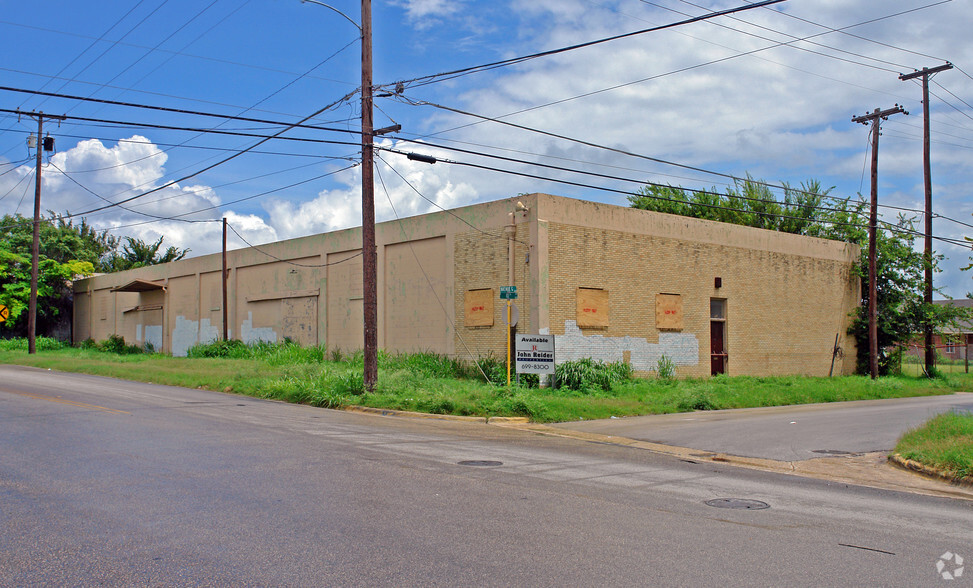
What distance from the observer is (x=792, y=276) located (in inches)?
1307

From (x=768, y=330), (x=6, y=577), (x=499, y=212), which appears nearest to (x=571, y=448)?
(x=6, y=577)

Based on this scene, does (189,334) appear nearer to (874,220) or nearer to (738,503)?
(874,220)

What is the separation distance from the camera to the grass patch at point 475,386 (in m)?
19.0

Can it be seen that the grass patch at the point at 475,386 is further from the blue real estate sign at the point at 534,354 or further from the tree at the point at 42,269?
the tree at the point at 42,269

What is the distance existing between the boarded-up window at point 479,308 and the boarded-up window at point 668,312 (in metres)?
6.29

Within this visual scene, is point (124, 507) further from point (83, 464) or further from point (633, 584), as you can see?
point (633, 584)

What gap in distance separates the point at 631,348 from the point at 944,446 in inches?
563

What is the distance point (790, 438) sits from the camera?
1548 cm

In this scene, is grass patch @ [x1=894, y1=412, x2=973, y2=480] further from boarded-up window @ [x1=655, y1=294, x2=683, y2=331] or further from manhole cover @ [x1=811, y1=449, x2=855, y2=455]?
boarded-up window @ [x1=655, y1=294, x2=683, y2=331]

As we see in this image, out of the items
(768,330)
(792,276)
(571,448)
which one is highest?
(792,276)

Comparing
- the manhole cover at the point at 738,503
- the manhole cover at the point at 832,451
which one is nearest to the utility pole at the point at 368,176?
the manhole cover at the point at 832,451

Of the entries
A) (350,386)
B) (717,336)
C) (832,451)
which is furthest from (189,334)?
(832,451)

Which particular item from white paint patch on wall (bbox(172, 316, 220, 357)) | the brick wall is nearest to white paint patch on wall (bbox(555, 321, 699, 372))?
the brick wall

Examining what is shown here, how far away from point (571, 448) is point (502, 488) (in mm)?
4570
